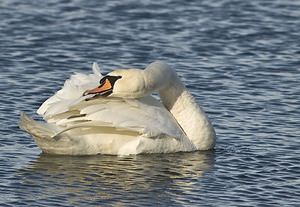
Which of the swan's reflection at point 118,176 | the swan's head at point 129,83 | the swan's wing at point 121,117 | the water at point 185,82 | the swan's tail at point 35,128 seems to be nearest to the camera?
the swan's reflection at point 118,176

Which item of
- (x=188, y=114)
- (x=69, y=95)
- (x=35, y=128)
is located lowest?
(x=188, y=114)

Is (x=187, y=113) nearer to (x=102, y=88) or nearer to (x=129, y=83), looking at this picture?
(x=129, y=83)

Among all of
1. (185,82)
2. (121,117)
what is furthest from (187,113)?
(185,82)

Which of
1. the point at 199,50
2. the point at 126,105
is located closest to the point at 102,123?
the point at 126,105

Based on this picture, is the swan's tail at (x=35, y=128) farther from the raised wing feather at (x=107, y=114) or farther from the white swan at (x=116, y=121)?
the raised wing feather at (x=107, y=114)

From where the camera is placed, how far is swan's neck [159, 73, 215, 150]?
46.4 ft

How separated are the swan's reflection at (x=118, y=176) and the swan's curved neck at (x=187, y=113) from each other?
0.64 ft

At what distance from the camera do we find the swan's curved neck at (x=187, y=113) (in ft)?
46.4

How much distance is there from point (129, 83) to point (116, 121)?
0.50m

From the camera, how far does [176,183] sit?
Result: 1257 centimetres

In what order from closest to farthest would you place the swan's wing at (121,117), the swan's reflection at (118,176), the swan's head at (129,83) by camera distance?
1. the swan's reflection at (118,176)
2. the swan's wing at (121,117)
3. the swan's head at (129,83)

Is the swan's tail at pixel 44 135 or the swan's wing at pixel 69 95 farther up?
the swan's wing at pixel 69 95

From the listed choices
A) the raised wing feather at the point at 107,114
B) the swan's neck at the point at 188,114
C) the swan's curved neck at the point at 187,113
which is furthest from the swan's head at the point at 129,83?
the swan's neck at the point at 188,114

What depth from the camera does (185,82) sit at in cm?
1698
